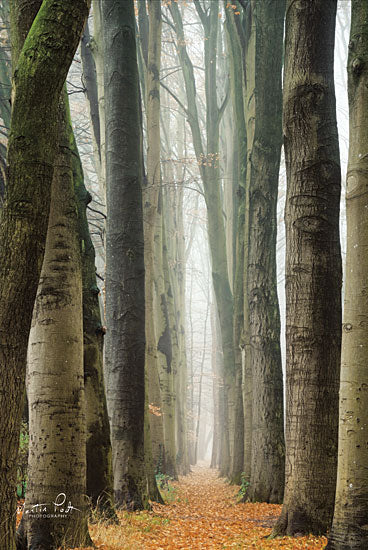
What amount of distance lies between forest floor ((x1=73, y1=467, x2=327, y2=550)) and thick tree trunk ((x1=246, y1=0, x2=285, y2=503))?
0.77 meters

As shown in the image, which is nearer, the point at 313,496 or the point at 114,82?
the point at 313,496

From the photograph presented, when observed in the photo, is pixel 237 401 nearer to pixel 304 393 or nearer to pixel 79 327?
pixel 304 393

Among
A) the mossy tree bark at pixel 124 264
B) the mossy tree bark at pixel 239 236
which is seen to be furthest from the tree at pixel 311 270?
the mossy tree bark at pixel 239 236

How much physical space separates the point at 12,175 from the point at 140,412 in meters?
4.87

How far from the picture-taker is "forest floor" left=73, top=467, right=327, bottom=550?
205 inches

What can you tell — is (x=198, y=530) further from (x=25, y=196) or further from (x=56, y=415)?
(x=25, y=196)

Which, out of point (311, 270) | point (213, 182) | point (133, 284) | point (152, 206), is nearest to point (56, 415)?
point (311, 270)

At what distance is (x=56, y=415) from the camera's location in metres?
4.57

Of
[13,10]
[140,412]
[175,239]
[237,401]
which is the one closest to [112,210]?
[140,412]

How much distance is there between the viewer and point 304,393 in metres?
5.67

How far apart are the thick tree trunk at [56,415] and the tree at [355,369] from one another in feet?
6.56

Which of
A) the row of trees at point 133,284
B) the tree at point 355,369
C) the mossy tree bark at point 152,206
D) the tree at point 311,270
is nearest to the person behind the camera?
the row of trees at point 133,284

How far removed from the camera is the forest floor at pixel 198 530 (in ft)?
17.1

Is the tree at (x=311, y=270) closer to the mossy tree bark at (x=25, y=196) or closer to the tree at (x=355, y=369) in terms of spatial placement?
the tree at (x=355, y=369)
